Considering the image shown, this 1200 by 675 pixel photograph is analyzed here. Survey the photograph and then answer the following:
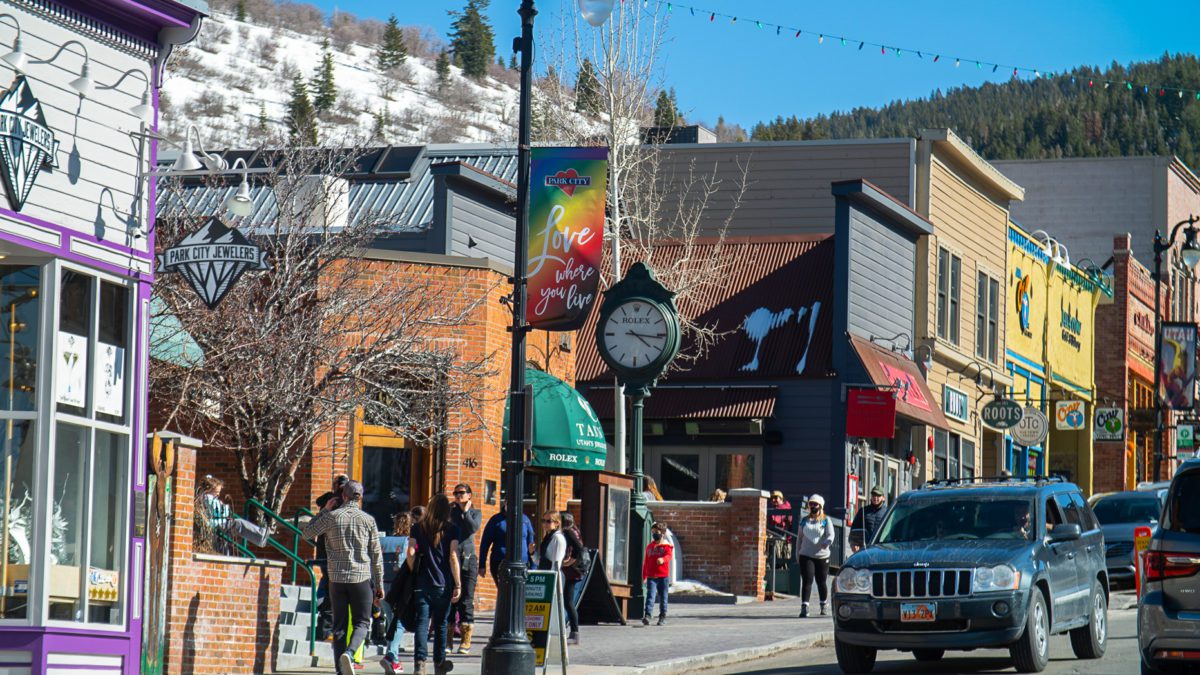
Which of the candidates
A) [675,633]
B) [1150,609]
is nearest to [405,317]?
[675,633]

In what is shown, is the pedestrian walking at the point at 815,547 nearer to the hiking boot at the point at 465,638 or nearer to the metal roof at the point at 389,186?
the hiking boot at the point at 465,638

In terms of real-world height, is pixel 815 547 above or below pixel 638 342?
below

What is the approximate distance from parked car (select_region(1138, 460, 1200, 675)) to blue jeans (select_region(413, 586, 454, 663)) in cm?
663

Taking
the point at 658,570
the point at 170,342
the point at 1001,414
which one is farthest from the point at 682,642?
the point at 1001,414

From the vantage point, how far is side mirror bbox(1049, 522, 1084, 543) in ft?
55.4

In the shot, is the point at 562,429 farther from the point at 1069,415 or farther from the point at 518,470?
the point at 1069,415

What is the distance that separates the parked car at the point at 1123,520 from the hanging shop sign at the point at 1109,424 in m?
16.9

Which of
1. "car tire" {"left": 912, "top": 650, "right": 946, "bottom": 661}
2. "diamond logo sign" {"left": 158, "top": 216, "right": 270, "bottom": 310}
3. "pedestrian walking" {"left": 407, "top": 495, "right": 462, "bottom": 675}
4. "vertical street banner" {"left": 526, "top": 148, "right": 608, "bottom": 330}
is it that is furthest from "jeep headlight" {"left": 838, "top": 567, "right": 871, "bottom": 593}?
"diamond logo sign" {"left": 158, "top": 216, "right": 270, "bottom": 310}

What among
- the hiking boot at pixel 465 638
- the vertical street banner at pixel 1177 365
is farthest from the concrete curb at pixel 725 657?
the vertical street banner at pixel 1177 365

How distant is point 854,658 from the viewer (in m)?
16.8

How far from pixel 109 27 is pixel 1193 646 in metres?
9.71

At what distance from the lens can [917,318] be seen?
125ft

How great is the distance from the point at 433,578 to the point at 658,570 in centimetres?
646

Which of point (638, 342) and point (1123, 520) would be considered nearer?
point (638, 342)
